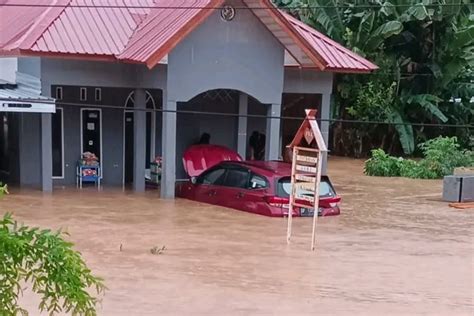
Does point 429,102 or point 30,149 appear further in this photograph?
point 429,102

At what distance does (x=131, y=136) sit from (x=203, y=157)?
9.45ft

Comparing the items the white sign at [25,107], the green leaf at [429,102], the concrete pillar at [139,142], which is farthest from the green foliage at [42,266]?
the green leaf at [429,102]

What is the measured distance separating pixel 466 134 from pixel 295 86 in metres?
16.2

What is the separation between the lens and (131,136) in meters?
23.8

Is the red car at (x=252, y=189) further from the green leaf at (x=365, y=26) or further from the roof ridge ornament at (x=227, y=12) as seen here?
the green leaf at (x=365, y=26)

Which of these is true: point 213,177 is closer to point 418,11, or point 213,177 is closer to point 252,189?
point 252,189

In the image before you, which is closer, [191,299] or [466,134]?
[191,299]

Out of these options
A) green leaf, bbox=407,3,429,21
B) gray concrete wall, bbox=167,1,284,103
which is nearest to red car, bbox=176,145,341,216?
gray concrete wall, bbox=167,1,284,103

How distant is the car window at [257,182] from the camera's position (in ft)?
59.9

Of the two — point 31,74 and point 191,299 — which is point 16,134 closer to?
point 31,74

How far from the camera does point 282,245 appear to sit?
48.9 ft

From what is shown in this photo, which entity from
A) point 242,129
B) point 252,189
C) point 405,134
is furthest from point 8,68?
point 405,134

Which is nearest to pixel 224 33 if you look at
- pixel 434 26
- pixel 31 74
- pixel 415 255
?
pixel 31 74

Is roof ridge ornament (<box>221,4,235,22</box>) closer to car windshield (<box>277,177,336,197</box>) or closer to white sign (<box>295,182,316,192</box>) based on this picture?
car windshield (<box>277,177,336,197</box>)
